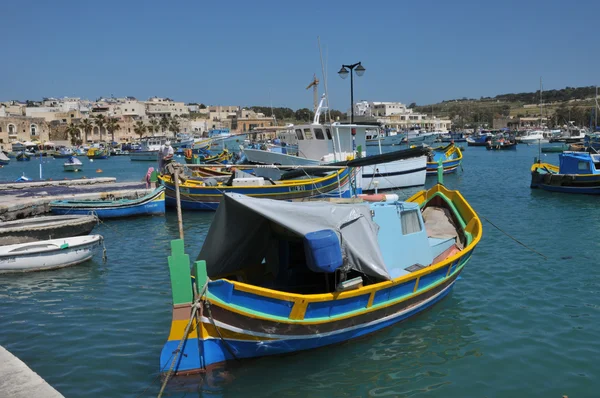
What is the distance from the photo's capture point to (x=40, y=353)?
943 centimetres

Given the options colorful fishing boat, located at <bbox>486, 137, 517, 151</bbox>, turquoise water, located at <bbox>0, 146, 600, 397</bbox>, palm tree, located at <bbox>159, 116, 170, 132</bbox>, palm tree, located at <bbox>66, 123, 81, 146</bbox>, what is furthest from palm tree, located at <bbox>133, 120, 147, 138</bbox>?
turquoise water, located at <bbox>0, 146, 600, 397</bbox>

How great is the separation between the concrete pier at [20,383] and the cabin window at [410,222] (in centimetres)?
685

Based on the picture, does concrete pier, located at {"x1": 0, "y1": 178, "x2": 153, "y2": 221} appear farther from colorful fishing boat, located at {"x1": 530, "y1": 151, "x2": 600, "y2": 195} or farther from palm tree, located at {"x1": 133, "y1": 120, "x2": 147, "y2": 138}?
palm tree, located at {"x1": 133, "y1": 120, "x2": 147, "y2": 138}

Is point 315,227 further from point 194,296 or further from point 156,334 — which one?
point 156,334

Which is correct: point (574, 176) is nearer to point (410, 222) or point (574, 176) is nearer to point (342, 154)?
point (342, 154)

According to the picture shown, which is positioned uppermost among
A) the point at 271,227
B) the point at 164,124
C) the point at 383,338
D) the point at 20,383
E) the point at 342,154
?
the point at 164,124

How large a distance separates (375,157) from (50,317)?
8.77m

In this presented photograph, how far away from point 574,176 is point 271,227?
2511cm

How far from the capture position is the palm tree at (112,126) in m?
126

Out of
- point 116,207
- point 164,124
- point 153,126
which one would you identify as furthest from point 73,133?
point 116,207

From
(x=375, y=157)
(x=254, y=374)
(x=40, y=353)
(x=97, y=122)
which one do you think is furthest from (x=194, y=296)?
(x=97, y=122)

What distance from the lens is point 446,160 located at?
43.8 meters

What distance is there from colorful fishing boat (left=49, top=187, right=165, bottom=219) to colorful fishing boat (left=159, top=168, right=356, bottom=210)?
4.45ft

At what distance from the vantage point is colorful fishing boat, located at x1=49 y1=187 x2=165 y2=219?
76.2 ft
